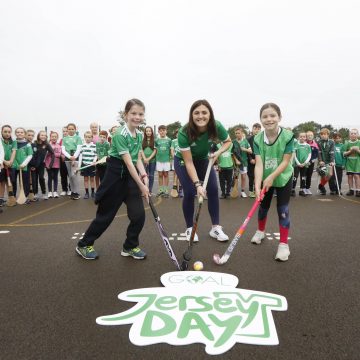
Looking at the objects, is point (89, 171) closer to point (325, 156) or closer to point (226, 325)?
point (325, 156)

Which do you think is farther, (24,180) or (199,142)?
(24,180)

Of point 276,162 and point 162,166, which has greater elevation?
point 276,162

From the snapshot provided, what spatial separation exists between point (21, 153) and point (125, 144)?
5.63 metres

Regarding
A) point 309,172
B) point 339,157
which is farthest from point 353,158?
point 309,172

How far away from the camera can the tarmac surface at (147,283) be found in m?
2.03

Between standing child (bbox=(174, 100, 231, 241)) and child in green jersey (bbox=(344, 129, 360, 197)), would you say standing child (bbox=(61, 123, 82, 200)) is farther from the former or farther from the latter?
child in green jersey (bbox=(344, 129, 360, 197))

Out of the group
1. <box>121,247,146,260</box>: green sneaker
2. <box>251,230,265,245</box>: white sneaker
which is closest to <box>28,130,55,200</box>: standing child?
<box>121,247,146,260</box>: green sneaker

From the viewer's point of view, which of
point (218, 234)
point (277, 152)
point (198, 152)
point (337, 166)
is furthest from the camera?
point (337, 166)

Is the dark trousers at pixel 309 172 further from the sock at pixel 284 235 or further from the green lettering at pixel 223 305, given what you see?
the green lettering at pixel 223 305

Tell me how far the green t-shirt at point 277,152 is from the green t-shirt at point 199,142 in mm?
512

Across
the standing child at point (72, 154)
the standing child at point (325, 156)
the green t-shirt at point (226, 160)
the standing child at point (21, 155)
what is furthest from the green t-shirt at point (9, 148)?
the standing child at point (325, 156)

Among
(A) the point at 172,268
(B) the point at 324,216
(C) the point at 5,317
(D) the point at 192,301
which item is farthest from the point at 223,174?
(C) the point at 5,317

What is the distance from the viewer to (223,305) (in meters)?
2.54

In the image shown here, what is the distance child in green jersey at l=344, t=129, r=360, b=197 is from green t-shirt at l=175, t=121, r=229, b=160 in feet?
20.0
